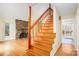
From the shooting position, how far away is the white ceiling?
1.57 metres

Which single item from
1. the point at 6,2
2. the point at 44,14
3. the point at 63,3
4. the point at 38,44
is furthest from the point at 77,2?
the point at 6,2

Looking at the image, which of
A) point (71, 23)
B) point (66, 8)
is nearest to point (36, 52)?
point (71, 23)

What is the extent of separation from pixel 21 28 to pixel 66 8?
2.72 feet

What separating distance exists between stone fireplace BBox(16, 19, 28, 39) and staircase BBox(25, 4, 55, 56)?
137 mm

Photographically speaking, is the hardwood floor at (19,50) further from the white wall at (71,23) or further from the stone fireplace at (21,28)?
the white wall at (71,23)

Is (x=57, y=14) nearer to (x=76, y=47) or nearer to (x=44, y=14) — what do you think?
(x=44, y=14)

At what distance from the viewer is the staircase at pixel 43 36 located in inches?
61.6

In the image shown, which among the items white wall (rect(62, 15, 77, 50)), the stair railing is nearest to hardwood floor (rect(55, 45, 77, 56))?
white wall (rect(62, 15, 77, 50))

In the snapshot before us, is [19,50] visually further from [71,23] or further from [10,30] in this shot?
[71,23]

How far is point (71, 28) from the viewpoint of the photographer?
1.64 m

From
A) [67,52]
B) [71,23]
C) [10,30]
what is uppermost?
[71,23]

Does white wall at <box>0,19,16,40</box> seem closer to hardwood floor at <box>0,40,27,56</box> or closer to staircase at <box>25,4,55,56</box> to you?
hardwood floor at <box>0,40,27,56</box>

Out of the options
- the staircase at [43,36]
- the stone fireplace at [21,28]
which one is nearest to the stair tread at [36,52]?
the staircase at [43,36]

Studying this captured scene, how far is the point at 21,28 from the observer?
1.60m
